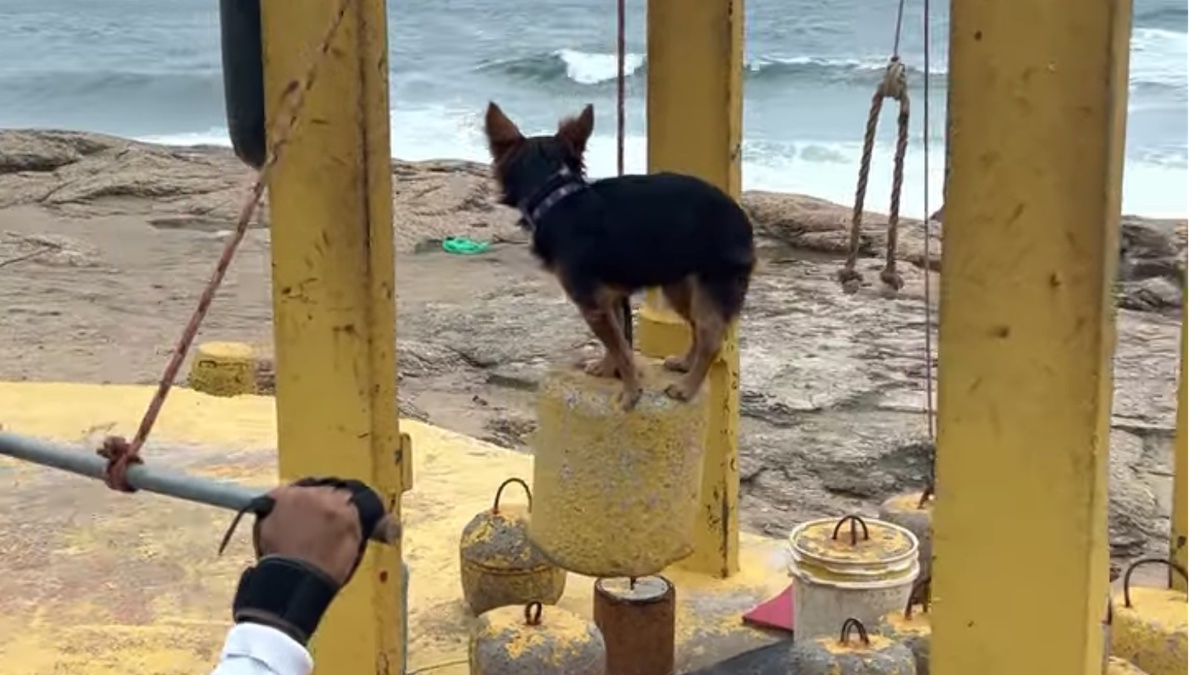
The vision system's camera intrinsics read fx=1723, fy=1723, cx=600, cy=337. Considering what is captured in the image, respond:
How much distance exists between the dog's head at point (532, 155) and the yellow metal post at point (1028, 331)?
26.5 inches

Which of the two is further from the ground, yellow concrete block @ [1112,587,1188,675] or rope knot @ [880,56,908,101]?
rope knot @ [880,56,908,101]

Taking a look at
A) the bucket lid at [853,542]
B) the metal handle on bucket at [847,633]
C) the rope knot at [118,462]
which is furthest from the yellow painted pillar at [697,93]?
the rope knot at [118,462]

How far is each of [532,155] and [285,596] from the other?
1.30m

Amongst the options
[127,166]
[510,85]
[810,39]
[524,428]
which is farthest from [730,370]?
[810,39]

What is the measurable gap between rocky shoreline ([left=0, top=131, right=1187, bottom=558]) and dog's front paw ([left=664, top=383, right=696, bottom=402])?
13.5ft

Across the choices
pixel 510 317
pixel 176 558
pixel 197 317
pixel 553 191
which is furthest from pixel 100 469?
pixel 510 317

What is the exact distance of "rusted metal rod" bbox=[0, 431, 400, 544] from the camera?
7.39 feet

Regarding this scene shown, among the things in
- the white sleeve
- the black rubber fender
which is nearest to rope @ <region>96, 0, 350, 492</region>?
the black rubber fender

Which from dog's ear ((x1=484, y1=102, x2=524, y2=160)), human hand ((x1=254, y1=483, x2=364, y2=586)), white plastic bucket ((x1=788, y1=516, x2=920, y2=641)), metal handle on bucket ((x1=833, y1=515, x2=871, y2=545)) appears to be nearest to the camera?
human hand ((x1=254, y1=483, x2=364, y2=586))

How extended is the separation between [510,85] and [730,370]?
24.9 m

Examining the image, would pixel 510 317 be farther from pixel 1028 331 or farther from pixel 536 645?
pixel 1028 331

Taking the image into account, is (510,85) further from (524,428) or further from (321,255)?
(321,255)

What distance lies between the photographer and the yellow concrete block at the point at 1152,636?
403 centimetres

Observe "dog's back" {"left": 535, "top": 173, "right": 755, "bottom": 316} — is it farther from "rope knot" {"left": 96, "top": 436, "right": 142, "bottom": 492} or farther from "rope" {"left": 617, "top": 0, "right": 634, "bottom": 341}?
"rope knot" {"left": 96, "top": 436, "right": 142, "bottom": 492}
